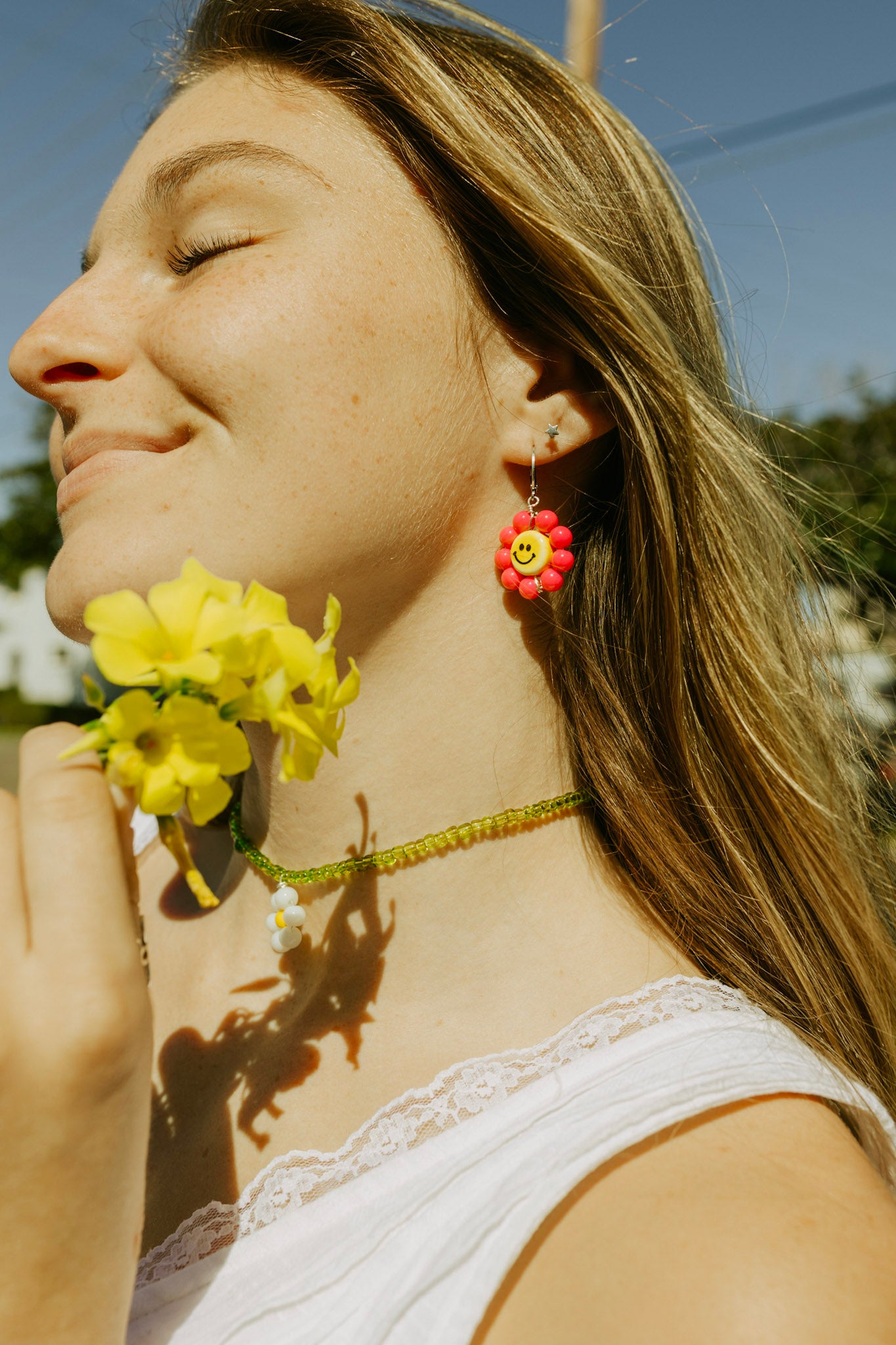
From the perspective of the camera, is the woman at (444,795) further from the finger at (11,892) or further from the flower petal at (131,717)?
the flower petal at (131,717)

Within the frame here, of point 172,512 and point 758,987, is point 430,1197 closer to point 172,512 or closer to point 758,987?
point 758,987

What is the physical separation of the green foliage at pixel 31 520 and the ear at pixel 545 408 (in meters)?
14.1

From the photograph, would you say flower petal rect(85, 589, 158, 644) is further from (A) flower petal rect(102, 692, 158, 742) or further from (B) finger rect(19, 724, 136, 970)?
(B) finger rect(19, 724, 136, 970)

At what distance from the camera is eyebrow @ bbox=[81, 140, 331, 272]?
4.88ft

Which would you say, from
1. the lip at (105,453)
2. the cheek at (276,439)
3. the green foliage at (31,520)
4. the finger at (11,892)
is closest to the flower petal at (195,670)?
the finger at (11,892)

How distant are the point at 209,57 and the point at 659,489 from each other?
1280 millimetres

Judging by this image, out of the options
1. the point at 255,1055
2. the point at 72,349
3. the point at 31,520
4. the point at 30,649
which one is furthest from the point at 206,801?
the point at 30,649

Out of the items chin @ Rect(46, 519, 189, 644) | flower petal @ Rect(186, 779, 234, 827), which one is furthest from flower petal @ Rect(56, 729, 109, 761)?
chin @ Rect(46, 519, 189, 644)

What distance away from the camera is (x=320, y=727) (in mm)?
1079

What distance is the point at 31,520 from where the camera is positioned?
614 inches

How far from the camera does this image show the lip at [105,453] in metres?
1.47

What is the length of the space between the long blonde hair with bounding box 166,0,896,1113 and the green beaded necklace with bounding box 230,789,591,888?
3.9 inches

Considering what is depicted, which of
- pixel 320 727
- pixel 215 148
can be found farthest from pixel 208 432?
pixel 320 727

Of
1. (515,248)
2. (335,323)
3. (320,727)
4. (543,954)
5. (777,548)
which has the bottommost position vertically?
(543,954)
